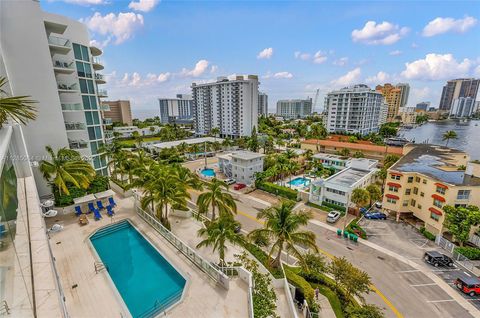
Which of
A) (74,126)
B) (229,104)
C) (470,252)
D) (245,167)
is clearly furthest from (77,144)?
(229,104)

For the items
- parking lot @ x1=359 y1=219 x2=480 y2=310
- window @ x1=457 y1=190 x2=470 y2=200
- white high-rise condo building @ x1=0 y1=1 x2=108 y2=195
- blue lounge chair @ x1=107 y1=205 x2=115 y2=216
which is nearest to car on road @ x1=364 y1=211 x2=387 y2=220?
parking lot @ x1=359 y1=219 x2=480 y2=310

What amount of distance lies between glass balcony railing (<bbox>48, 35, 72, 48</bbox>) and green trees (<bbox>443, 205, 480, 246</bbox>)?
51.3 m

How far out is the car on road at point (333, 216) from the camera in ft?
96.9

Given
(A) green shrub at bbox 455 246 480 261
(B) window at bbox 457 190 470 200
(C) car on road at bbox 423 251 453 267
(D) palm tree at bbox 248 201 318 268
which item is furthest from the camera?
(B) window at bbox 457 190 470 200

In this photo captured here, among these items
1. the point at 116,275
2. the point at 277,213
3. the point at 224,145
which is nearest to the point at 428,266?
the point at 277,213

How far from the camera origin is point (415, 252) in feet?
78.5

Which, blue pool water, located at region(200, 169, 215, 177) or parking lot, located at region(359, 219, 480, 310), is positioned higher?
blue pool water, located at region(200, 169, 215, 177)

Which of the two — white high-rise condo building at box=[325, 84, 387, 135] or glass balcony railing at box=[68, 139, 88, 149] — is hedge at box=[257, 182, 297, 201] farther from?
white high-rise condo building at box=[325, 84, 387, 135]

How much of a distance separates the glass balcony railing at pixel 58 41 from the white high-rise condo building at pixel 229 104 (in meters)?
68.6

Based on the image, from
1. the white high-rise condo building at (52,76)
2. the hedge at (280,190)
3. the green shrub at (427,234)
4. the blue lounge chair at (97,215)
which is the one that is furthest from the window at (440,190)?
the white high-rise condo building at (52,76)

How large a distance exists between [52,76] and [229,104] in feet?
237

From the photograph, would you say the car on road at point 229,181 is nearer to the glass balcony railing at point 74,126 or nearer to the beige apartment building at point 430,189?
the glass balcony railing at point 74,126

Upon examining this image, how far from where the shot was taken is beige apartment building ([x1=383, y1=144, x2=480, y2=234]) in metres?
25.2

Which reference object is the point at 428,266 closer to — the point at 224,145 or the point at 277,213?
the point at 277,213
